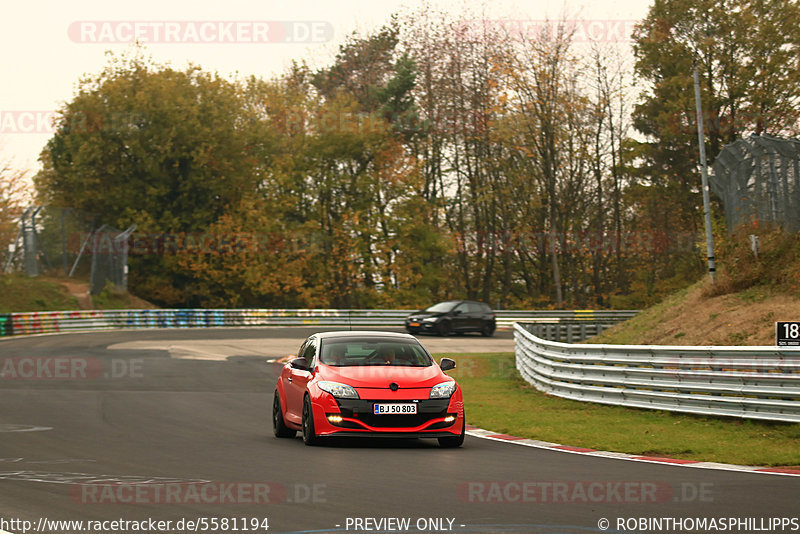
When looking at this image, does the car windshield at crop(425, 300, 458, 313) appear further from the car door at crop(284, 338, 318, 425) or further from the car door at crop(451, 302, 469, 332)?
the car door at crop(284, 338, 318, 425)

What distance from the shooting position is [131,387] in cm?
2219

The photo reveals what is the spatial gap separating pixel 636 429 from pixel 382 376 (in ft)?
13.8

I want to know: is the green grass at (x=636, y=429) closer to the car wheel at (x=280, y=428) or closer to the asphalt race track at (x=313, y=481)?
the asphalt race track at (x=313, y=481)

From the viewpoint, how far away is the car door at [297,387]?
13.2 meters

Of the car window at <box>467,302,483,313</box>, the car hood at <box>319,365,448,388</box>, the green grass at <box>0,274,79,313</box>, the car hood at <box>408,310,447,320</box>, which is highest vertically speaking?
the green grass at <box>0,274,79,313</box>

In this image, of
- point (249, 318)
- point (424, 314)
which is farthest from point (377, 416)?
point (249, 318)

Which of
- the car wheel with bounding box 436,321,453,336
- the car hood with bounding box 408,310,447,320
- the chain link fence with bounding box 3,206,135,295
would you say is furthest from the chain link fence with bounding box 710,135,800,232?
the chain link fence with bounding box 3,206,135,295

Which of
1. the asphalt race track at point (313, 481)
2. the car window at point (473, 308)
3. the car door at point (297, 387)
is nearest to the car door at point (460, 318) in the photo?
the car window at point (473, 308)

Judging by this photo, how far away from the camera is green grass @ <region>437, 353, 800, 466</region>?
12250 millimetres

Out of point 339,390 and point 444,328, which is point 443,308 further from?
point 339,390

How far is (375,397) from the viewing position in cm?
1244

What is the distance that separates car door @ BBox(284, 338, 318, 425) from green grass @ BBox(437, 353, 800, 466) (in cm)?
308

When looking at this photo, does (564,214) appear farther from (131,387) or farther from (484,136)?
(131,387)

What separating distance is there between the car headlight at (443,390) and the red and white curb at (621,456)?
51.5 inches
